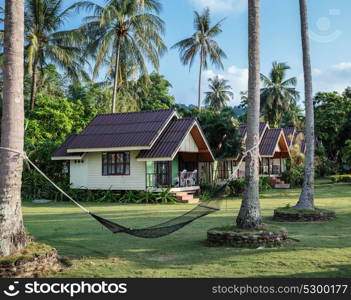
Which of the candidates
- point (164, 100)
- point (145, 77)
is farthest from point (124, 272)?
point (164, 100)

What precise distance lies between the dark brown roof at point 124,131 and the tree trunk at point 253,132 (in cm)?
1063

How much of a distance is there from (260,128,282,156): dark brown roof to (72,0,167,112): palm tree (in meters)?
9.29

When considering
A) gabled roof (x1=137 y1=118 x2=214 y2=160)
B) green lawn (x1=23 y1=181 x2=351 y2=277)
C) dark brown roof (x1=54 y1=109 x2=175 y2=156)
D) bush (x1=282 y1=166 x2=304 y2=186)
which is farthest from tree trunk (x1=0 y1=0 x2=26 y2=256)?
bush (x1=282 y1=166 x2=304 y2=186)

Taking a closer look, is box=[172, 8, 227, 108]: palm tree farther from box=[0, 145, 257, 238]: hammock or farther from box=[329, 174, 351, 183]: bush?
box=[0, 145, 257, 238]: hammock

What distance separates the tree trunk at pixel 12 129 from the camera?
6227 millimetres

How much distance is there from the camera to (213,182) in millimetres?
24531

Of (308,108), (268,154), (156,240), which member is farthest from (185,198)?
(268,154)

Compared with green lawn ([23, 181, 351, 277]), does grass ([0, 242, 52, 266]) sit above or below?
above

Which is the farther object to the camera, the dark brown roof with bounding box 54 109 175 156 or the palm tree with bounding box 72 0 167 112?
the palm tree with bounding box 72 0 167 112

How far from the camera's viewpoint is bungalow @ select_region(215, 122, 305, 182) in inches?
1098

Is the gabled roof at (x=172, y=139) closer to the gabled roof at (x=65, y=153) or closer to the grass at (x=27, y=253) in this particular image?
the gabled roof at (x=65, y=153)

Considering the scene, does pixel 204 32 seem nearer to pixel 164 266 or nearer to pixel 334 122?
pixel 334 122

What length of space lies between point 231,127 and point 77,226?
554 inches

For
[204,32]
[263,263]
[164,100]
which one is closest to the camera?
[263,263]
